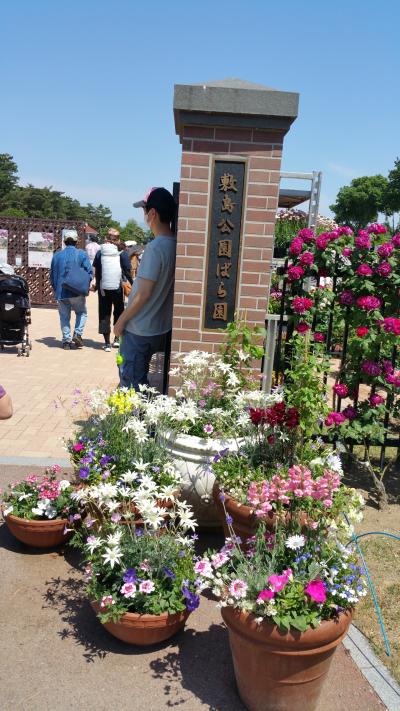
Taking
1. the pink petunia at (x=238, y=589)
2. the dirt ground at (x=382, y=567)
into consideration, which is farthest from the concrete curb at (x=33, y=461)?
the pink petunia at (x=238, y=589)

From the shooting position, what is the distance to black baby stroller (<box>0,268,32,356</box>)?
9.15 m

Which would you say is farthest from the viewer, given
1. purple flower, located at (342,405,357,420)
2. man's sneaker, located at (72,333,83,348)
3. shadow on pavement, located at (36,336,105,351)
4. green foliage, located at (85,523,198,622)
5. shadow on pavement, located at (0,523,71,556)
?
shadow on pavement, located at (36,336,105,351)

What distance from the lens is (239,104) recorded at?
3.87 m

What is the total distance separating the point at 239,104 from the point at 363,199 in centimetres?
8664

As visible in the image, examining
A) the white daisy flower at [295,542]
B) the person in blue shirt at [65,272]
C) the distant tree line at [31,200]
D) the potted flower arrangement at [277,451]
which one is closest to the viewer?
the white daisy flower at [295,542]

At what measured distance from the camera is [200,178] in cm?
402

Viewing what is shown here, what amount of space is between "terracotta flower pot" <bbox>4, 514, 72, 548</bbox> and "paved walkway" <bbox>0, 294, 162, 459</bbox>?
1.13 metres

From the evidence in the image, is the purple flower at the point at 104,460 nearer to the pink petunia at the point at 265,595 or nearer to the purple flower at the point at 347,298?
the pink petunia at the point at 265,595

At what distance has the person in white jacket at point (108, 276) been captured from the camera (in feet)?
32.3

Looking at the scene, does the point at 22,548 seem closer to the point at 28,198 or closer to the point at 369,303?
the point at 369,303

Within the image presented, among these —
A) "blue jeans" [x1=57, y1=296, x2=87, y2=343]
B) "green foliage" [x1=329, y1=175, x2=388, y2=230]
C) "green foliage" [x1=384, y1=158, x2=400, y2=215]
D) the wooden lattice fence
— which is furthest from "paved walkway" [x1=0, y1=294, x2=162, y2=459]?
"green foliage" [x1=329, y1=175, x2=388, y2=230]

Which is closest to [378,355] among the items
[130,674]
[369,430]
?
[369,430]

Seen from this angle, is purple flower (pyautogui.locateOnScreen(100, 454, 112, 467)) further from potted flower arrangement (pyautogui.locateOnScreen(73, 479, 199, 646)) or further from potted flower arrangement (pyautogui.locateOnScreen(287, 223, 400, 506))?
potted flower arrangement (pyautogui.locateOnScreen(287, 223, 400, 506))

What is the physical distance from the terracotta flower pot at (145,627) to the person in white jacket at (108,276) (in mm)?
7171
